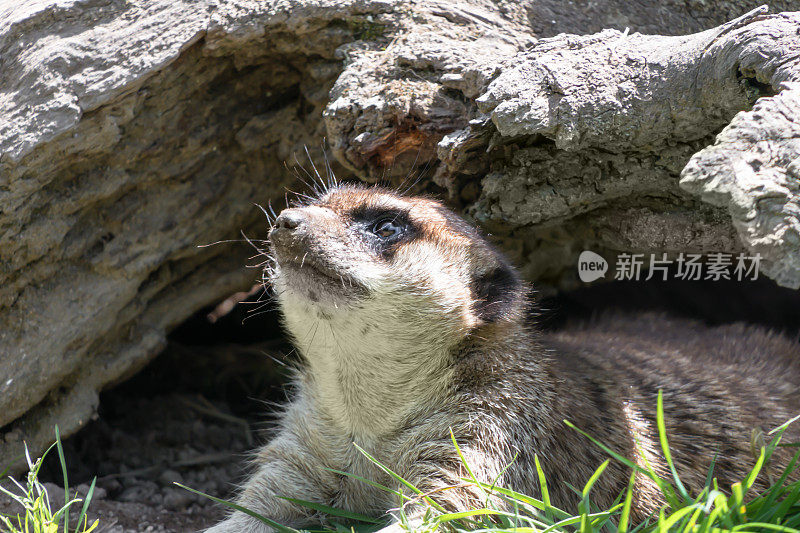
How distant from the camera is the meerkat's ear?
11.3 ft

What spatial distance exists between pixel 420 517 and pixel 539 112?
1.95m

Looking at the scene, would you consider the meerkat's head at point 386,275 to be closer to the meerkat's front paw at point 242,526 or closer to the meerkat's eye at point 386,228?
the meerkat's eye at point 386,228

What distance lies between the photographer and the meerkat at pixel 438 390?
3.21 meters

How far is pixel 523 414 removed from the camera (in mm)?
3332

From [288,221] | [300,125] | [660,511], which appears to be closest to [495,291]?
[288,221]

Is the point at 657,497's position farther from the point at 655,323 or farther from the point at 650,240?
the point at 655,323

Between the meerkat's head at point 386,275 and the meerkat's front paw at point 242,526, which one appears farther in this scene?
the meerkat's front paw at point 242,526

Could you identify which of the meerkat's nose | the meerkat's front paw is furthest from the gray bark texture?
the meerkat's front paw

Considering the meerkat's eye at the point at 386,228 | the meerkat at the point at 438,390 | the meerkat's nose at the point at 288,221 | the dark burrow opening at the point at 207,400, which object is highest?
the meerkat's nose at the point at 288,221

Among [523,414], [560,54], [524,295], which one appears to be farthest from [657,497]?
[560,54]

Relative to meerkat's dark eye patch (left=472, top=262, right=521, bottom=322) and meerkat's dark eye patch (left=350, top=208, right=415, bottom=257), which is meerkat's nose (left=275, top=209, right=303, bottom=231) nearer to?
meerkat's dark eye patch (left=350, top=208, right=415, bottom=257)

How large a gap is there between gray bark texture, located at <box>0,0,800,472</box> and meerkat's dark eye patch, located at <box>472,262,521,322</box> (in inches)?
24.4

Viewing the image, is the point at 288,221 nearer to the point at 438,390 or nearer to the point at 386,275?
the point at 386,275

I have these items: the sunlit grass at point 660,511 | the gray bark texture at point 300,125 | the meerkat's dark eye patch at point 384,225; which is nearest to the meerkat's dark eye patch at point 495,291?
the meerkat's dark eye patch at point 384,225
